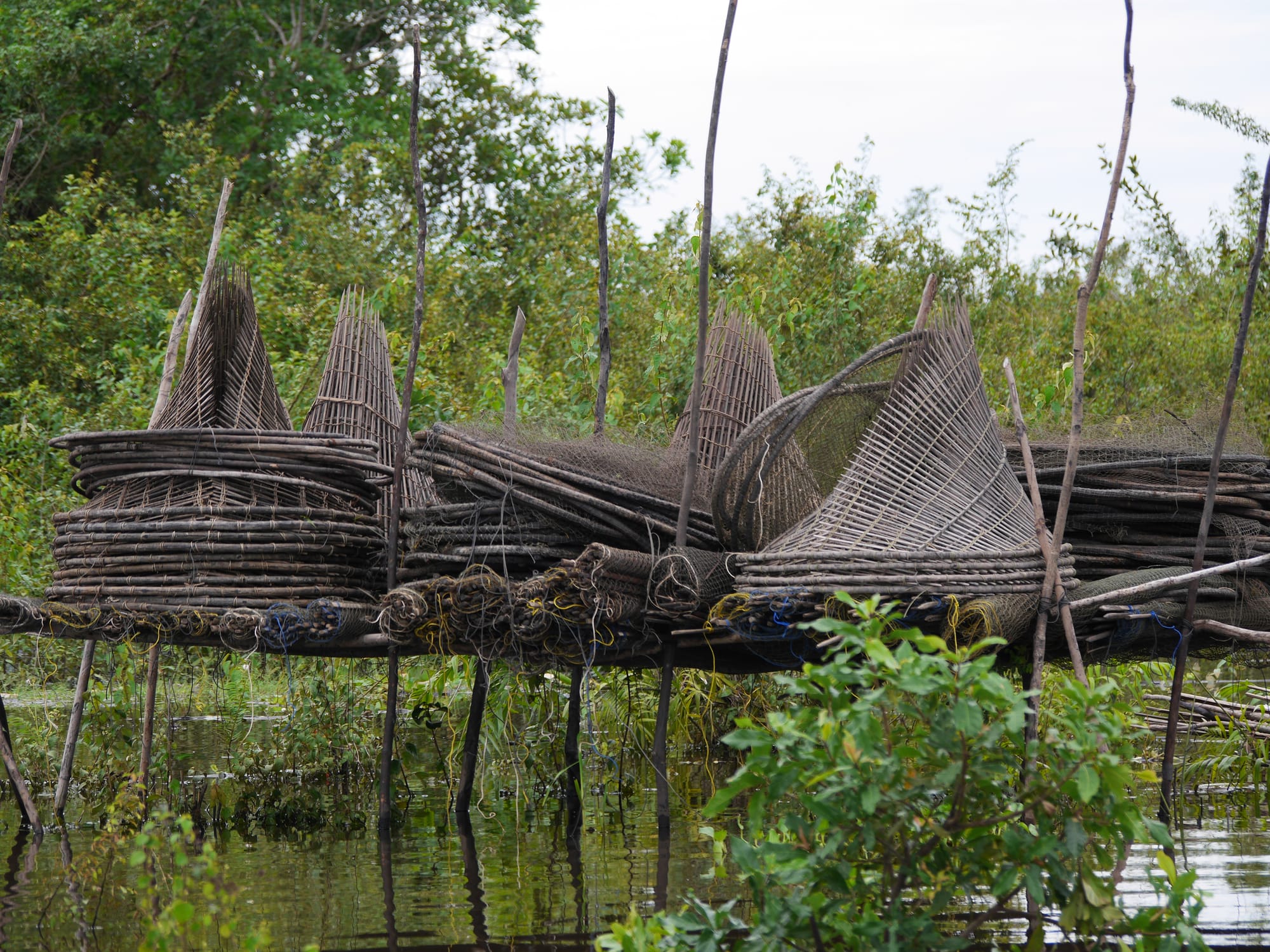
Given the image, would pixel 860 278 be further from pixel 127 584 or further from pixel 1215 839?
pixel 127 584

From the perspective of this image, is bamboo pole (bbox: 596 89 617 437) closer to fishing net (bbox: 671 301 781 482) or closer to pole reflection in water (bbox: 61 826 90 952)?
fishing net (bbox: 671 301 781 482)

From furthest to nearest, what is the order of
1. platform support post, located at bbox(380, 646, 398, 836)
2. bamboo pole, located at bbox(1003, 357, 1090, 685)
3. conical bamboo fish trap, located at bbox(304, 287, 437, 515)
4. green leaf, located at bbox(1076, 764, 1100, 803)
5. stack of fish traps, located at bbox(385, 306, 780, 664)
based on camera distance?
conical bamboo fish trap, located at bbox(304, 287, 437, 515) → platform support post, located at bbox(380, 646, 398, 836) → stack of fish traps, located at bbox(385, 306, 780, 664) → bamboo pole, located at bbox(1003, 357, 1090, 685) → green leaf, located at bbox(1076, 764, 1100, 803)

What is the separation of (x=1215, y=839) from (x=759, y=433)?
8.45 ft

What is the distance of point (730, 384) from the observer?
18.9 feet

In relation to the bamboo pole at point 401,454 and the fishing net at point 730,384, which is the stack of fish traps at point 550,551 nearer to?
the bamboo pole at point 401,454

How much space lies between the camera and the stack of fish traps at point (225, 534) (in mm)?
4828

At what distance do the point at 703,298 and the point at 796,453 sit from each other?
731 mm

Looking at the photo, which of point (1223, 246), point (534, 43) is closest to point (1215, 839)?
point (1223, 246)

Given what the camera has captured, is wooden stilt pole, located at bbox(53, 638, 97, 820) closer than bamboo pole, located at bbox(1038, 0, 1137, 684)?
No

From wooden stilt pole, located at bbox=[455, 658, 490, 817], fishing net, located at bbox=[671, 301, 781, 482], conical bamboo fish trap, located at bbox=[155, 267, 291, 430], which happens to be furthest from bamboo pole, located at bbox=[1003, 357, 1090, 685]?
conical bamboo fish trap, located at bbox=[155, 267, 291, 430]

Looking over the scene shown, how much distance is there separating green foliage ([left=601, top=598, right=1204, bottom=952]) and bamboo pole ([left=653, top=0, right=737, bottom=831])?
5.06 feet

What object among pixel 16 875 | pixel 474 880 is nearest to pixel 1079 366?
pixel 474 880

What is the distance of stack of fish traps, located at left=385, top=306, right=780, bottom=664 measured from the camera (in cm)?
436

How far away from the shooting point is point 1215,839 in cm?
533
